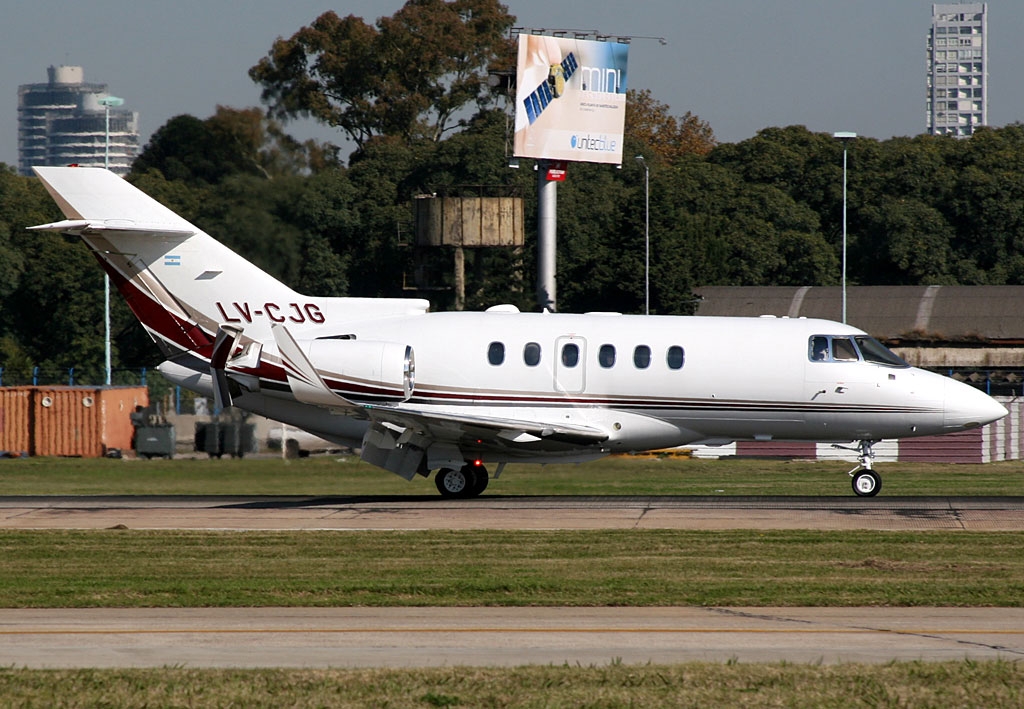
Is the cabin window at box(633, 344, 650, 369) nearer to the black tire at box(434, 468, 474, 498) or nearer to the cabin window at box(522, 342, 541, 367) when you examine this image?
the cabin window at box(522, 342, 541, 367)

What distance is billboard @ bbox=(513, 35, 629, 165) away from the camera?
2379 inches

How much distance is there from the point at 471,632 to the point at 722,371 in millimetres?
12653

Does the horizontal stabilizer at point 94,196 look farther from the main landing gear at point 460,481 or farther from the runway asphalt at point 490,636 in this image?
the runway asphalt at point 490,636

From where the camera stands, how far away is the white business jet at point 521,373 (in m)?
24.7

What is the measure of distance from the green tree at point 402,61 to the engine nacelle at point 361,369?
50128 mm

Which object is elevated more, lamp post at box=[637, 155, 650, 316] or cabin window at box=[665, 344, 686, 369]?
lamp post at box=[637, 155, 650, 316]

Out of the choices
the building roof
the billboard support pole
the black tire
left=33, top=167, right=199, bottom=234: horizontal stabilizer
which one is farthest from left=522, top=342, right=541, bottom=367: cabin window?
the billboard support pole

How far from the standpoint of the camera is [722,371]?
2498 centimetres

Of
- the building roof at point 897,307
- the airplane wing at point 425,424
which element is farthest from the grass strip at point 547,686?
the building roof at point 897,307

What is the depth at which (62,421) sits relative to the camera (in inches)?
1623

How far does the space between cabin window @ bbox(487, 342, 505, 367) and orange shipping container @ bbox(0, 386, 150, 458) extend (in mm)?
19474

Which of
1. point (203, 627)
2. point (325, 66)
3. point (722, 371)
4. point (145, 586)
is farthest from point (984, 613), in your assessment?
point (325, 66)

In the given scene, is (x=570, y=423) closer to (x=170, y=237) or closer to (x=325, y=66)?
(x=170, y=237)

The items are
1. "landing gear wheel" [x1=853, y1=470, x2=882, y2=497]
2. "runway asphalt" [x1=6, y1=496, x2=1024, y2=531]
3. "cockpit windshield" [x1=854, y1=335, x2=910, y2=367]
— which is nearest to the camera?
"runway asphalt" [x1=6, y1=496, x2=1024, y2=531]
